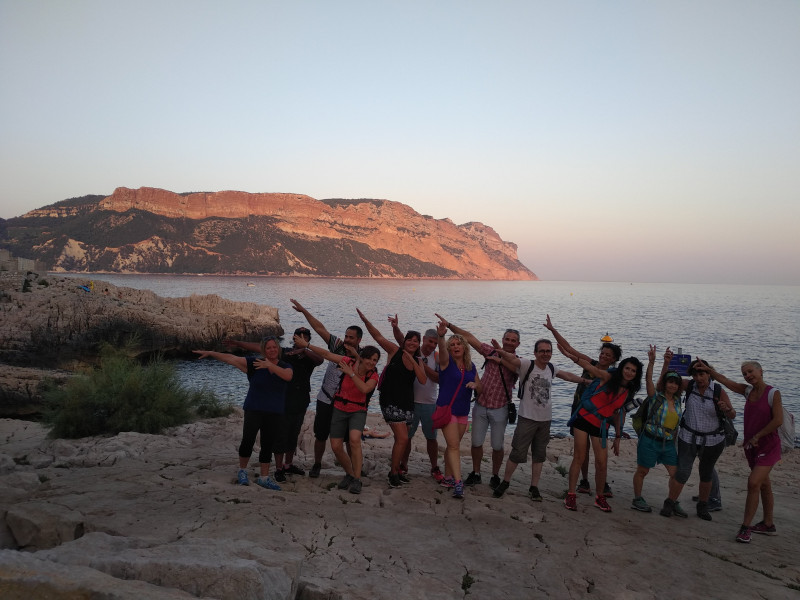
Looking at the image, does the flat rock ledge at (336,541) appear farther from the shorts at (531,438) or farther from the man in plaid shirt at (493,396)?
the man in plaid shirt at (493,396)

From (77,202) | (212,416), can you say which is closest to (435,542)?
(212,416)

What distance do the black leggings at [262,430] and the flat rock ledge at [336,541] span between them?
1.45 ft

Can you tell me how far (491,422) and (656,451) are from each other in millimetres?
1975

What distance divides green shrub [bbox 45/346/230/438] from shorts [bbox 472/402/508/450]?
21.2ft

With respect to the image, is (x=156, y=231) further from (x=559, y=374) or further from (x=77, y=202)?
(x=559, y=374)

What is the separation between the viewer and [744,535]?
549 centimetres

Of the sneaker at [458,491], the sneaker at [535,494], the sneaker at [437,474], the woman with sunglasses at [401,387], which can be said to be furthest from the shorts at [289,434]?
the sneaker at [535,494]

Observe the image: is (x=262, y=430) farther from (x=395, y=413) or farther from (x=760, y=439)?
(x=760, y=439)

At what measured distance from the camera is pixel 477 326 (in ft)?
176

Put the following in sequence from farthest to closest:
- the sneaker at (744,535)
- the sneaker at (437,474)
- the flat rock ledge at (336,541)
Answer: the sneaker at (437,474)
the sneaker at (744,535)
the flat rock ledge at (336,541)

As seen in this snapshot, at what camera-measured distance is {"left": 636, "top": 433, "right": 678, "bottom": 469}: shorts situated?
6.16 metres

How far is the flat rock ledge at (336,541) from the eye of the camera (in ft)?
10.4

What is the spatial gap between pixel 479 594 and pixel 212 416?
31.1ft

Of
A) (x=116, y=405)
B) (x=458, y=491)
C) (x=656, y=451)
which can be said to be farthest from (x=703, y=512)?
(x=116, y=405)
